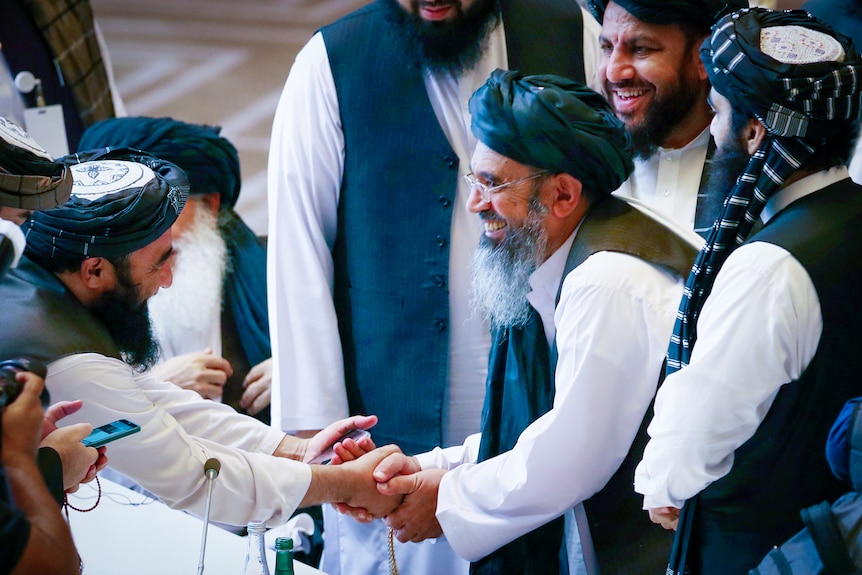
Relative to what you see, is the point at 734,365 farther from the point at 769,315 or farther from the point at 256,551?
the point at 256,551

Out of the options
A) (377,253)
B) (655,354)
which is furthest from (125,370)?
(655,354)

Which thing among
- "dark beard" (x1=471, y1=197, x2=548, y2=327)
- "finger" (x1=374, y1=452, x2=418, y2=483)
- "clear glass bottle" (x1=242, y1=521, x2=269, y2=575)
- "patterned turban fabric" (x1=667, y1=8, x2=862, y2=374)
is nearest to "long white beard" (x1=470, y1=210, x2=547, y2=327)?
"dark beard" (x1=471, y1=197, x2=548, y2=327)

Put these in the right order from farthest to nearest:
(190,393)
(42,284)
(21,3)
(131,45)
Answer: (131,45) < (21,3) < (190,393) < (42,284)

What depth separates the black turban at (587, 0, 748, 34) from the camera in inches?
107

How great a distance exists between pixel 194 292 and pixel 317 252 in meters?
1.01

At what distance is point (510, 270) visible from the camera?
267 centimetres

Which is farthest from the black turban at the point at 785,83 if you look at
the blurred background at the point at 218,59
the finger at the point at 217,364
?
the blurred background at the point at 218,59

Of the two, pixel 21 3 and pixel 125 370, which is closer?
pixel 125 370

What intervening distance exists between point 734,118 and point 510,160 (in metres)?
0.64

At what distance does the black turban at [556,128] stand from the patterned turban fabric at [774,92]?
412mm

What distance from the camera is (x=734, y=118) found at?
2.09 meters

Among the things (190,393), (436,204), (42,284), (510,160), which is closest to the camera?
(42,284)

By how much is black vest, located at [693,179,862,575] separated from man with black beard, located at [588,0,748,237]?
2.67 ft

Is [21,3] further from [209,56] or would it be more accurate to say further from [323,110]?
[323,110]
